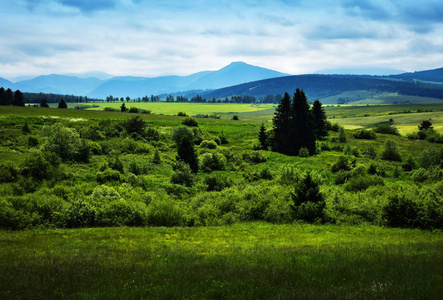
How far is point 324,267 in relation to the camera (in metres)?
11.3

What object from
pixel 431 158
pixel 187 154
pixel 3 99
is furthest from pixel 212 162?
pixel 3 99

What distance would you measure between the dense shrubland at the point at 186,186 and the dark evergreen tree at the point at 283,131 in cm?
614

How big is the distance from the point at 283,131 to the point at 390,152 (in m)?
23.0

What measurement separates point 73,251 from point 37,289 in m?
5.75

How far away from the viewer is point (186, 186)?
4072cm

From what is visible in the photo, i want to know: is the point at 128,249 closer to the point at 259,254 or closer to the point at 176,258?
the point at 176,258

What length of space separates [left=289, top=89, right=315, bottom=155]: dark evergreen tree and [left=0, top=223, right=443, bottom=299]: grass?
194ft

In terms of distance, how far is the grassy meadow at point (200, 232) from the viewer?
921 centimetres

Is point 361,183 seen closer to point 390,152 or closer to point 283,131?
point 390,152

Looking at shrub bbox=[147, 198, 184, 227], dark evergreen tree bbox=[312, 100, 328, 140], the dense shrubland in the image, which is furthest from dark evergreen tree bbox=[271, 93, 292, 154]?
shrub bbox=[147, 198, 184, 227]

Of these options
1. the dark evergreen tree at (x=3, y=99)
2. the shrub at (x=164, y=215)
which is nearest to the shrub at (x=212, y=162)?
the shrub at (x=164, y=215)

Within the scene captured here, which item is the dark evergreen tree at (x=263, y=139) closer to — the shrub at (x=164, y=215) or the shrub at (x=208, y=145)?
the shrub at (x=208, y=145)

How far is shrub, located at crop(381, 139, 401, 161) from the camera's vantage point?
2532 inches

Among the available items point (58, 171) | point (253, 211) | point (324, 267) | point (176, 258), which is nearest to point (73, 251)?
point (176, 258)
